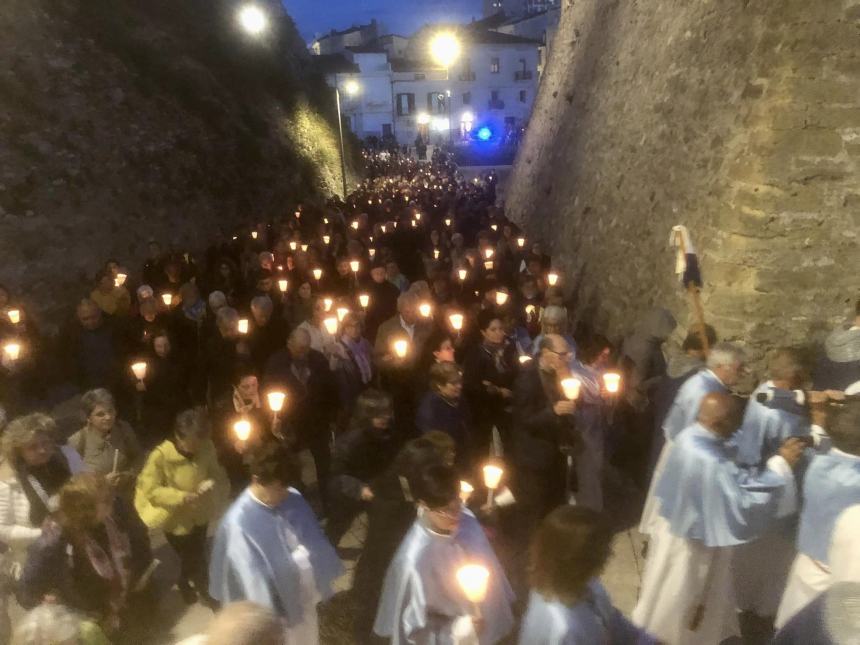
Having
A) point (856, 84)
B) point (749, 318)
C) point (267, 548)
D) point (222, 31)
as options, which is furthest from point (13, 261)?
point (222, 31)

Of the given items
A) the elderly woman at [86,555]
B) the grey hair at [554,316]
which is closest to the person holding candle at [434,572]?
the elderly woman at [86,555]

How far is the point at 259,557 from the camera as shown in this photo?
3.45 metres

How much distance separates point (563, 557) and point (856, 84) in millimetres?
5768

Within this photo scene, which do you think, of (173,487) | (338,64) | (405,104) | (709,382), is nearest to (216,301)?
(173,487)

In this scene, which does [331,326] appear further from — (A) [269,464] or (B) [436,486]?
(B) [436,486]

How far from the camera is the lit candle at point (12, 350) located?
678cm

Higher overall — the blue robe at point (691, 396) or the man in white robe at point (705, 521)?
the blue robe at point (691, 396)

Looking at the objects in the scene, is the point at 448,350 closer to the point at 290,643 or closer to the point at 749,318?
the point at 290,643

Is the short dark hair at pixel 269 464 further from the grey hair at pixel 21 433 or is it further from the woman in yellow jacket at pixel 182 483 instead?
the grey hair at pixel 21 433

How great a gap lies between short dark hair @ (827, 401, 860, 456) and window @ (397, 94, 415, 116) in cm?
6622

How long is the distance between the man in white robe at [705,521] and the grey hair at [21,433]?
3887mm

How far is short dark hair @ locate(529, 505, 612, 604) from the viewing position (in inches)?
106

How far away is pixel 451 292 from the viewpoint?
8.72 meters

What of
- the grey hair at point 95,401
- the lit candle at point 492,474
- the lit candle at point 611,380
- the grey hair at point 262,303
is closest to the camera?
the lit candle at point 492,474
